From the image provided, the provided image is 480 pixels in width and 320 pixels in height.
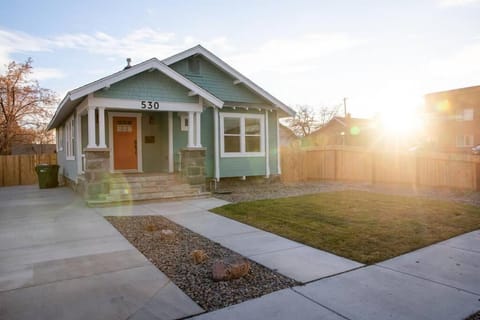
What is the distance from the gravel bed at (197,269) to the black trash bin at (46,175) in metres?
10.0

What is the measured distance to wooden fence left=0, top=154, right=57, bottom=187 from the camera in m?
17.0

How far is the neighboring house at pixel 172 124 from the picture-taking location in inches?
380

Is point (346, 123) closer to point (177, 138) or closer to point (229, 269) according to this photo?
point (177, 138)

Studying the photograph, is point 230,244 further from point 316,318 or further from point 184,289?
point 316,318

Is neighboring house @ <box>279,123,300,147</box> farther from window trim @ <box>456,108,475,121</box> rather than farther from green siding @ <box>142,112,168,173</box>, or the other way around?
green siding @ <box>142,112,168,173</box>

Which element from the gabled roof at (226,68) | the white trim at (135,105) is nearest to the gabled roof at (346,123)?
the gabled roof at (226,68)

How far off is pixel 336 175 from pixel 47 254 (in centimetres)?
1303

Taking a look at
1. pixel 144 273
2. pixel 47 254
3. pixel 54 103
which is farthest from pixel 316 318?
pixel 54 103

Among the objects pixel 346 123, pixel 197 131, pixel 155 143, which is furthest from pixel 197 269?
pixel 346 123

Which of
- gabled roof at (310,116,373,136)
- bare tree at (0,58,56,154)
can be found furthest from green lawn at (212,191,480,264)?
gabled roof at (310,116,373,136)

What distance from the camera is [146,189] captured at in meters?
10.2

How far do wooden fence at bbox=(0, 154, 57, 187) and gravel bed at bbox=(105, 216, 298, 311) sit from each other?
551 inches

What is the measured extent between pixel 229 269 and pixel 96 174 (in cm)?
682

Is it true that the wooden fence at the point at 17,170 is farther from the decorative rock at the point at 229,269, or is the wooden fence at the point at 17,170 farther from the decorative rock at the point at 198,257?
the decorative rock at the point at 229,269
